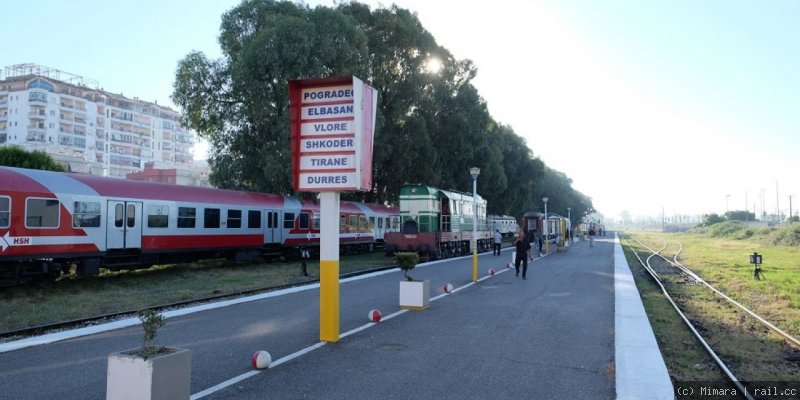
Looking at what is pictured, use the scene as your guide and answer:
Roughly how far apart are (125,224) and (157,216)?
1.30 m

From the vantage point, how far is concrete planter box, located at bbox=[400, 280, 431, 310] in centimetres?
1152

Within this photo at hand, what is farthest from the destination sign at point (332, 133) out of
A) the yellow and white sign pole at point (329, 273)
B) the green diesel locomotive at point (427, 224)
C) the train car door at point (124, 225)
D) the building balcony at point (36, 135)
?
the building balcony at point (36, 135)

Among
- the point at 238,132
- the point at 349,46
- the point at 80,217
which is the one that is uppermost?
the point at 349,46

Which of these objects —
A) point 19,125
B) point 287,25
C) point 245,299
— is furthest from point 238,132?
point 19,125

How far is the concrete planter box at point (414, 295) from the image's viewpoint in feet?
37.8

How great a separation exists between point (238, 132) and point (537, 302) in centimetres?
2216

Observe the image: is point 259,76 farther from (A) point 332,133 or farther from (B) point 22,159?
(A) point 332,133

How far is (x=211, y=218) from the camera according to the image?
2145 cm

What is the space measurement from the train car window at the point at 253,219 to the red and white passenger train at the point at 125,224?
0.04 meters

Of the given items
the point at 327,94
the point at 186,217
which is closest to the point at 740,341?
the point at 327,94

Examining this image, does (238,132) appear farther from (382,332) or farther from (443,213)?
(382,332)

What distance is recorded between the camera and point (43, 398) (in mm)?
5719

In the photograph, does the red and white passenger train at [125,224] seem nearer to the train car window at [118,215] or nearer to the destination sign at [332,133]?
the train car window at [118,215]

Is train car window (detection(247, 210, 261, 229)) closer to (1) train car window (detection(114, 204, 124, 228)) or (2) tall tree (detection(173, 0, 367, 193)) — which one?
(2) tall tree (detection(173, 0, 367, 193))
